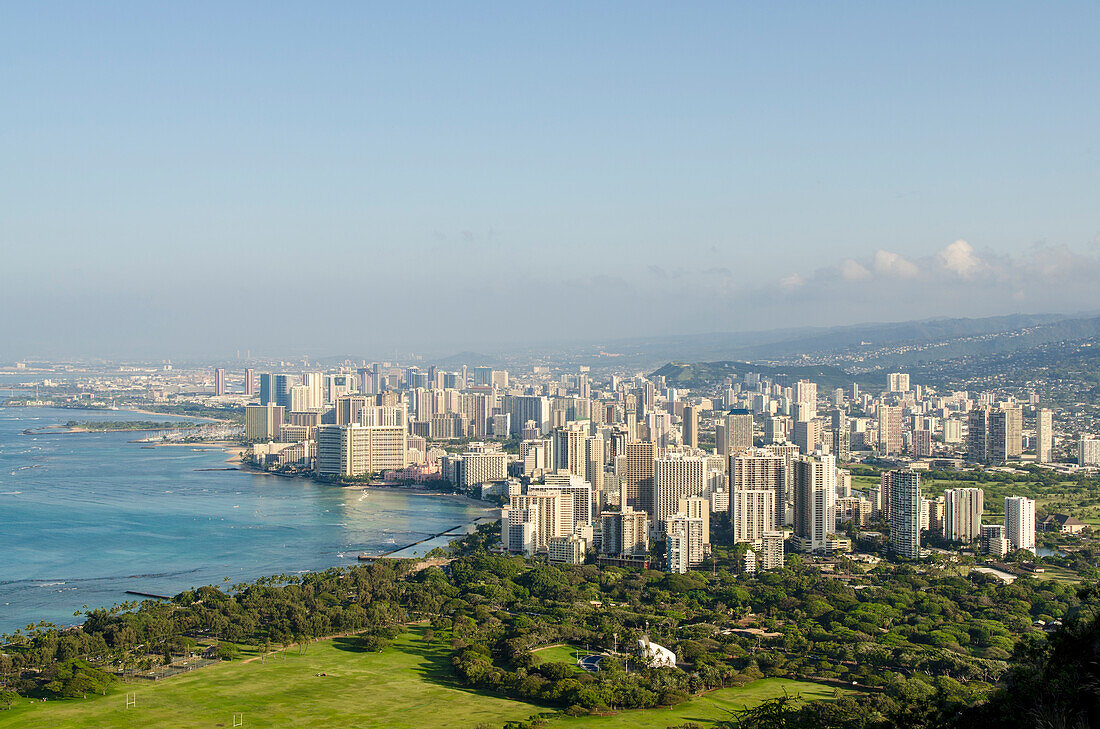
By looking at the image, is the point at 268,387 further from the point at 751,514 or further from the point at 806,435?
the point at 751,514

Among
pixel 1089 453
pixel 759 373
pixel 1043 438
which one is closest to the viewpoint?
pixel 1089 453

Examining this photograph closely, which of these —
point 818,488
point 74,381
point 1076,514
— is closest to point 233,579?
point 818,488

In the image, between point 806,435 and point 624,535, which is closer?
point 624,535

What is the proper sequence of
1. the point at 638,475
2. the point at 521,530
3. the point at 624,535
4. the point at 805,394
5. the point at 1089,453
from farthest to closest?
the point at 805,394, the point at 1089,453, the point at 638,475, the point at 521,530, the point at 624,535

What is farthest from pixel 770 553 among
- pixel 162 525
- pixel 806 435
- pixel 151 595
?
pixel 806 435

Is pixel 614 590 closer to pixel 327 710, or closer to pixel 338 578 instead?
pixel 338 578

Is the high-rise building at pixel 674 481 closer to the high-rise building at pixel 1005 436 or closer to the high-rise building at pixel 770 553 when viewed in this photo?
the high-rise building at pixel 770 553
